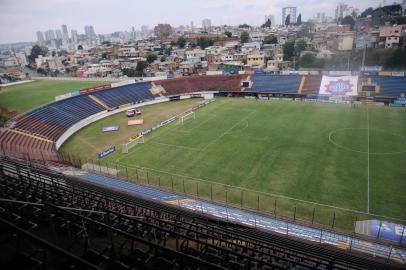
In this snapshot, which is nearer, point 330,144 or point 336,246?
point 336,246

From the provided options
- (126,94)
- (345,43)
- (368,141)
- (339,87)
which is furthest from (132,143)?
(345,43)

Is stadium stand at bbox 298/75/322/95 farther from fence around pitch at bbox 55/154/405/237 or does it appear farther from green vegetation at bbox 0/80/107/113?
green vegetation at bbox 0/80/107/113

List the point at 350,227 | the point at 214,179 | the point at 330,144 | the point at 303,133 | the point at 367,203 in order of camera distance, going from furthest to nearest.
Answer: the point at 303,133 → the point at 330,144 → the point at 214,179 → the point at 367,203 → the point at 350,227

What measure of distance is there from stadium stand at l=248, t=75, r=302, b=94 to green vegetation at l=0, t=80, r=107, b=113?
41.7m

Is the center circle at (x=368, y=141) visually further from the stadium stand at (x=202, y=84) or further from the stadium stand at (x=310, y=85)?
the stadium stand at (x=202, y=84)

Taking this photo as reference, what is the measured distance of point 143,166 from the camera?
30.7 meters

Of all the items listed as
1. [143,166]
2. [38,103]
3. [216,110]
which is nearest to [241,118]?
[216,110]

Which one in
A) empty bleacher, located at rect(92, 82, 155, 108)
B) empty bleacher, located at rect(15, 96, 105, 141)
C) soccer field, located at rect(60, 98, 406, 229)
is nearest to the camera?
soccer field, located at rect(60, 98, 406, 229)

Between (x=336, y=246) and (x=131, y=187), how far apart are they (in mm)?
16550

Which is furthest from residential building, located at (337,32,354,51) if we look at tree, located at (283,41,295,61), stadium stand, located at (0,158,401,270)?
stadium stand, located at (0,158,401,270)

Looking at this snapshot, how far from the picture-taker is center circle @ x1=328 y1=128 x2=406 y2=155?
3188cm

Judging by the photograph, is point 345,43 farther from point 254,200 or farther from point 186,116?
point 254,200

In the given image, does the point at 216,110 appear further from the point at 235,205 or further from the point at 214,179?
the point at 235,205

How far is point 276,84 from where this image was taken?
206ft
